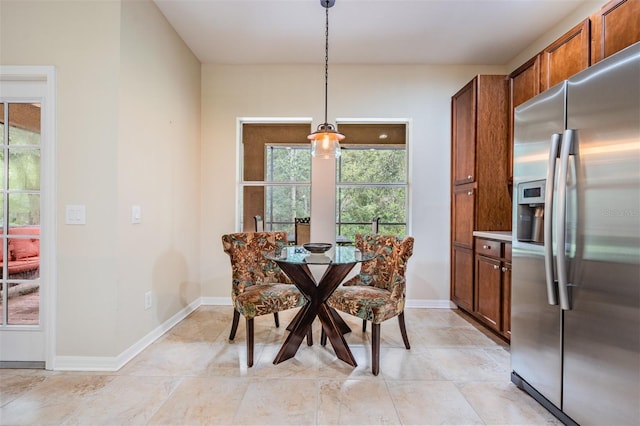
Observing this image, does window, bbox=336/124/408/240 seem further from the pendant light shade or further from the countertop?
the pendant light shade

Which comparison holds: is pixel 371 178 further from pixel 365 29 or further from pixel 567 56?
pixel 567 56

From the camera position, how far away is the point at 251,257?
273 centimetres

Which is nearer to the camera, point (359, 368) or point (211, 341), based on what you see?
point (359, 368)

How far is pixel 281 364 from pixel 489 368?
1.53 metres

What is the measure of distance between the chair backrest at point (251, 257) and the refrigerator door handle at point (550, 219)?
1887mm

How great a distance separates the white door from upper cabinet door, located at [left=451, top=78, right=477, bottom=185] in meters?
3.58

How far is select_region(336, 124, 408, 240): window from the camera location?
380 centimetres

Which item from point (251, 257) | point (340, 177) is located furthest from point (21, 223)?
point (340, 177)

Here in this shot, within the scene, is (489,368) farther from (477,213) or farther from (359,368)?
(477,213)

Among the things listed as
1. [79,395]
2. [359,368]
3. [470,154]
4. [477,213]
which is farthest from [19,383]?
[470,154]

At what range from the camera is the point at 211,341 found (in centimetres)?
266

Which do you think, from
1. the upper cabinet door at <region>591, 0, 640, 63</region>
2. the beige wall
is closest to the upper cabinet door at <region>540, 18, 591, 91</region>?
the upper cabinet door at <region>591, 0, 640, 63</region>

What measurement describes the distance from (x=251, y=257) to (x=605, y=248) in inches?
92.1

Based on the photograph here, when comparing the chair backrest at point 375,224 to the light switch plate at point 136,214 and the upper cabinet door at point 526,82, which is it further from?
the light switch plate at point 136,214
